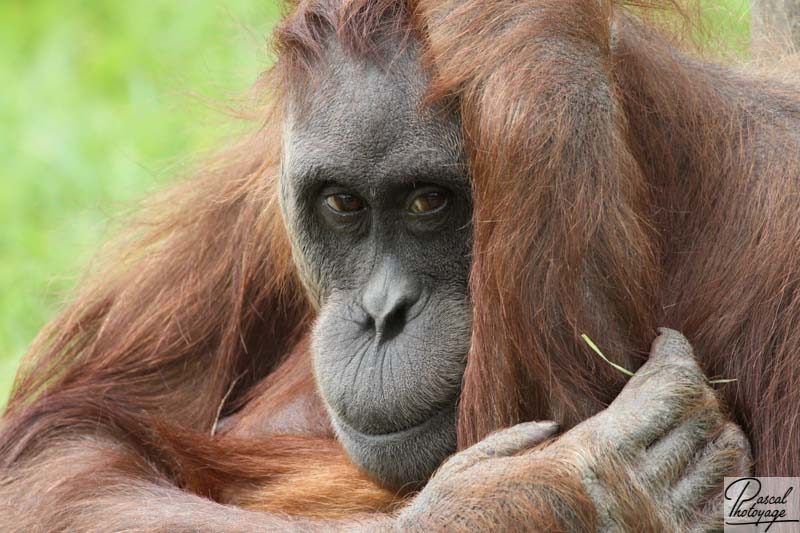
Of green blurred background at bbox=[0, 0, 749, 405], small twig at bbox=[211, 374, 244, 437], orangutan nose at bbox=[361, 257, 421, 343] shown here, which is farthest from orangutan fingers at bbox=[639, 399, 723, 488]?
small twig at bbox=[211, 374, 244, 437]

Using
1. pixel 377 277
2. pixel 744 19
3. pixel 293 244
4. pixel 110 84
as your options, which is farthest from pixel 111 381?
pixel 110 84

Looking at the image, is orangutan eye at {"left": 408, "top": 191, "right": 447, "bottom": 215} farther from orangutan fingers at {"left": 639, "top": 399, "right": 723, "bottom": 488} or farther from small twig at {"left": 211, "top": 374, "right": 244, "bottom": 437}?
small twig at {"left": 211, "top": 374, "right": 244, "bottom": 437}

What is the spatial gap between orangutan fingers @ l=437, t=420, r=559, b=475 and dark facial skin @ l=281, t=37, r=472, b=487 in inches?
7.0

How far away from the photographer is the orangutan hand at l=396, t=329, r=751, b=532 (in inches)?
101

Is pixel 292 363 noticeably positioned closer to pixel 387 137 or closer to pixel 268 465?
pixel 268 465

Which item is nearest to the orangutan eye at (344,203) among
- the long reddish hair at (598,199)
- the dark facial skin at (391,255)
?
the dark facial skin at (391,255)

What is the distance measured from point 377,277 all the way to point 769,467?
3.08 ft

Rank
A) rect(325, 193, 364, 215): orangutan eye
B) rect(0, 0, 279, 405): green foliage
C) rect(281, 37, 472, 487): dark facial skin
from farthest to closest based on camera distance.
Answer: rect(0, 0, 279, 405): green foliage
rect(325, 193, 364, 215): orangutan eye
rect(281, 37, 472, 487): dark facial skin

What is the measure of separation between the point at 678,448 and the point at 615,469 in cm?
15

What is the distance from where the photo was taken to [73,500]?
128 inches

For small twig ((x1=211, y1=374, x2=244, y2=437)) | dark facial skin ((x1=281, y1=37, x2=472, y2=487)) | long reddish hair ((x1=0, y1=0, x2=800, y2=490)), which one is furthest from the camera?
small twig ((x1=211, y1=374, x2=244, y2=437))

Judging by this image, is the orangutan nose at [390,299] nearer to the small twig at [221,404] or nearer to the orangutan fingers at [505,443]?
the orangutan fingers at [505,443]

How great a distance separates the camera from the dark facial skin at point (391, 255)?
2805mm

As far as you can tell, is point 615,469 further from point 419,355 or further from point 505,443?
point 419,355
